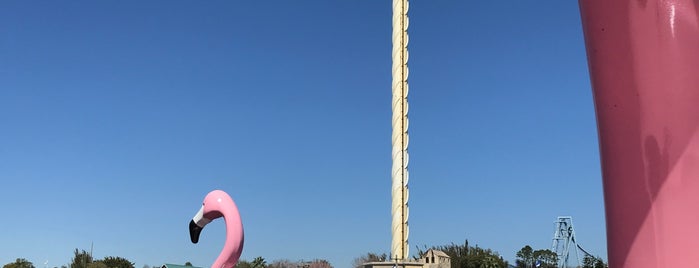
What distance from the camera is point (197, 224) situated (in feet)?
45.4

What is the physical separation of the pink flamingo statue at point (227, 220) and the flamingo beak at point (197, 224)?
0.44 feet

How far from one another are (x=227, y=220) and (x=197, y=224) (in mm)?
1496

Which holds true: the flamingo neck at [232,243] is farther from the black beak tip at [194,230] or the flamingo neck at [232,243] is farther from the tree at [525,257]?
the tree at [525,257]

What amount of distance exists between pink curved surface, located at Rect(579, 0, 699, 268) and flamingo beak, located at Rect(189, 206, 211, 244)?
11.1 meters

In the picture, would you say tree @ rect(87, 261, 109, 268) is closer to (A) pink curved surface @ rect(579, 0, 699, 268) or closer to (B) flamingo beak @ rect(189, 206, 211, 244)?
(B) flamingo beak @ rect(189, 206, 211, 244)

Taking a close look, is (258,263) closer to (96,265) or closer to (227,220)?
(96,265)

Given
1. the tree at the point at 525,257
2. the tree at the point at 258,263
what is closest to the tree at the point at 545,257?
the tree at the point at 525,257

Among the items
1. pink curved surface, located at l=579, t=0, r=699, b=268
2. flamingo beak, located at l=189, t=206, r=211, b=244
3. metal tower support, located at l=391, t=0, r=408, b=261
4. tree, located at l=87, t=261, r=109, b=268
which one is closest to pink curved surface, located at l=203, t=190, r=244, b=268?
flamingo beak, located at l=189, t=206, r=211, b=244

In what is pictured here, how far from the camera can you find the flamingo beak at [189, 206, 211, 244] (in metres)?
13.6

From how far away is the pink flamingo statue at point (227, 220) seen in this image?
12430 mm

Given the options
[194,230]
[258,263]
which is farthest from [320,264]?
[194,230]

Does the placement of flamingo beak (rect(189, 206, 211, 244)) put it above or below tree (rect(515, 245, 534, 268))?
below

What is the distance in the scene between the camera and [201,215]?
44.4 ft

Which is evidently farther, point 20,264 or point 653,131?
point 20,264
